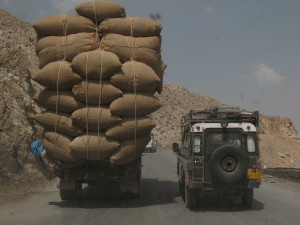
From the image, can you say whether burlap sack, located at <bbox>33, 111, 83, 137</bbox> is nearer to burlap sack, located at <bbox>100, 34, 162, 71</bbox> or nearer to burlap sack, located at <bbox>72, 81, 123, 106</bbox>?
burlap sack, located at <bbox>72, 81, 123, 106</bbox>

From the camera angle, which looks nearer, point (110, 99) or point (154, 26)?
point (110, 99)

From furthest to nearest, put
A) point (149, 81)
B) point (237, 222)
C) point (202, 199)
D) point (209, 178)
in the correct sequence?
1. point (202, 199)
2. point (149, 81)
3. point (209, 178)
4. point (237, 222)

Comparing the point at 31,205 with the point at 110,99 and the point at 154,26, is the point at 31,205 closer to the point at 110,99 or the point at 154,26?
the point at 110,99

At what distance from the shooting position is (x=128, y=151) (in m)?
11.4

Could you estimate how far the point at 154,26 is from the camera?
1222 centimetres

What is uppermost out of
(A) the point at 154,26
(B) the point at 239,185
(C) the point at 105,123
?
(A) the point at 154,26

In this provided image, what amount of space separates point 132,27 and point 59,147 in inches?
143

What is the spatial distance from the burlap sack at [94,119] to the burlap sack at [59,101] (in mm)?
276

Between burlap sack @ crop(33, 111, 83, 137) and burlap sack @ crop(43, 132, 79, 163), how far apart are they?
157 mm

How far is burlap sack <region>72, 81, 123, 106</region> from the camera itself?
11211 mm

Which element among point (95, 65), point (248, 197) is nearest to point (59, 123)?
point (95, 65)

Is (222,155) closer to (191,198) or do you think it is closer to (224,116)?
(224,116)

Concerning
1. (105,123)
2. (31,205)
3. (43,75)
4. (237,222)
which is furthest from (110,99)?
(237,222)

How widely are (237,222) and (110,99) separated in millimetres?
4254
